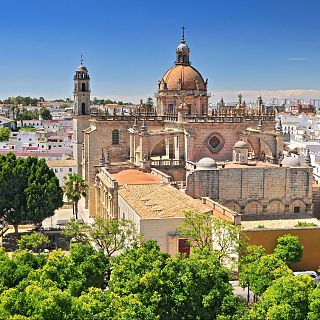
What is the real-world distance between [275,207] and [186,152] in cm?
909

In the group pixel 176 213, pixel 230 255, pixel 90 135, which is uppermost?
pixel 90 135

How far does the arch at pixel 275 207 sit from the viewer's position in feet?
127

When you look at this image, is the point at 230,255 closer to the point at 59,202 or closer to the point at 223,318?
the point at 223,318

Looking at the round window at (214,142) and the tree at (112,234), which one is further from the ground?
the round window at (214,142)

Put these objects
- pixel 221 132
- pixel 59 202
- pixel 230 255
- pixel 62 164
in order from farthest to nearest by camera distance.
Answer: pixel 62 164, pixel 221 132, pixel 59 202, pixel 230 255

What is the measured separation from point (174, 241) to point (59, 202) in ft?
49.8

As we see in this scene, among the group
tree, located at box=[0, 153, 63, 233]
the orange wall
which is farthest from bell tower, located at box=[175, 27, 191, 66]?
the orange wall

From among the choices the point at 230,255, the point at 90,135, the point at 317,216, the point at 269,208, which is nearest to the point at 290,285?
the point at 230,255

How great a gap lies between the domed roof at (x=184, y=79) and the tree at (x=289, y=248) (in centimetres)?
2414

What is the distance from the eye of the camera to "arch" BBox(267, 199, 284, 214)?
3881 centimetres

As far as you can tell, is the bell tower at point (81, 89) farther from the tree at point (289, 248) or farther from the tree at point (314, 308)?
the tree at point (314, 308)

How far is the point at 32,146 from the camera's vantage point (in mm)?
81562

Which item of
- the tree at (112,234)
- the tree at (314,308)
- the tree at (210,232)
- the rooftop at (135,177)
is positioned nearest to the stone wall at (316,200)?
the rooftop at (135,177)

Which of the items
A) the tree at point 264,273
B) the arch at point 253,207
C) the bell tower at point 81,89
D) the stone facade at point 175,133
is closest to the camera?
the tree at point 264,273
